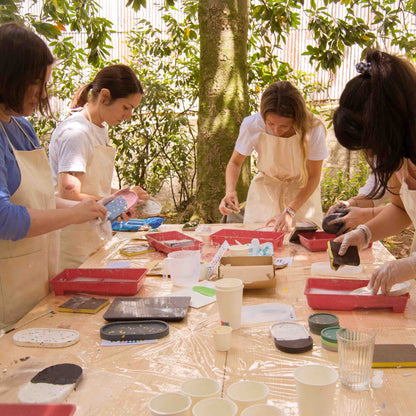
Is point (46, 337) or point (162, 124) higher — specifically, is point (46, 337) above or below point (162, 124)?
below

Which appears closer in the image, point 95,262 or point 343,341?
point 343,341

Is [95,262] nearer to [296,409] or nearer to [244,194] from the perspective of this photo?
[296,409]

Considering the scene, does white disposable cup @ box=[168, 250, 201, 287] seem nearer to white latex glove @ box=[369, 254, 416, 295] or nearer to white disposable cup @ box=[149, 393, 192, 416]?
white latex glove @ box=[369, 254, 416, 295]

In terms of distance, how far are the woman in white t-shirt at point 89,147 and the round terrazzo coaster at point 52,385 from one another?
1.33 meters

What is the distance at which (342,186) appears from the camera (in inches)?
250

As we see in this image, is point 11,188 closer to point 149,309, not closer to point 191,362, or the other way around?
point 149,309

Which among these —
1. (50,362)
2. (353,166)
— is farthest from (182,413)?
(353,166)

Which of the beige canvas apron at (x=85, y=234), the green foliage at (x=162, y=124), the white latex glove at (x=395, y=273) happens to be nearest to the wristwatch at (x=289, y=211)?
the beige canvas apron at (x=85, y=234)

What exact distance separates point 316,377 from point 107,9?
26.1ft

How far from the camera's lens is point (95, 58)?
448 centimetres

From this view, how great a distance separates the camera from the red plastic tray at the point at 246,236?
8.50ft

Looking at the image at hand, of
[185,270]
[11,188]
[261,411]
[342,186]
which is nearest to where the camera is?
[261,411]

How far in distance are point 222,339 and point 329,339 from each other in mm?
324

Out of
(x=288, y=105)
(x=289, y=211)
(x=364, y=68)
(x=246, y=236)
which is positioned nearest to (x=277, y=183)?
(x=289, y=211)
